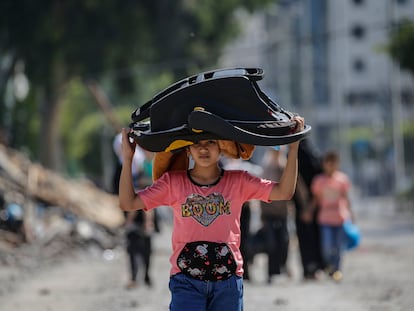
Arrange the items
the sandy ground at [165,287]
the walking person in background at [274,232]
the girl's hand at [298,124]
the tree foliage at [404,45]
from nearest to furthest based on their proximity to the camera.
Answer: the girl's hand at [298,124] → the sandy ground at [165,287] → the walking person in background at [274,232] → the tree foliage at [404,45]

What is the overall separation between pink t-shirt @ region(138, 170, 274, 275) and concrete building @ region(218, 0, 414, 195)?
359 cm

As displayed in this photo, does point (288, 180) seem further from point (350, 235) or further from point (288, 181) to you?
point (350, 235)

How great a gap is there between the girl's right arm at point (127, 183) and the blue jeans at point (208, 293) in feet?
1.55

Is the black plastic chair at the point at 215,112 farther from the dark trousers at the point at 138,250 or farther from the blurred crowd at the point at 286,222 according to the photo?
the dark trousers at the point at 138,250

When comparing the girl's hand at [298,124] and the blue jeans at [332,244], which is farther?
the blue jeans at [332,244]

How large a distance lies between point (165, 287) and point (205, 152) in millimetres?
6308

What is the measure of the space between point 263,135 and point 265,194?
20.1 inches

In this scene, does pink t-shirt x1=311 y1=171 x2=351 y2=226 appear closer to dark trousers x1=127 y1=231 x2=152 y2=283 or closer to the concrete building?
the concrete building

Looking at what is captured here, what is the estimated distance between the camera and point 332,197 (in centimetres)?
1348

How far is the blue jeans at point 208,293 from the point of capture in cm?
622

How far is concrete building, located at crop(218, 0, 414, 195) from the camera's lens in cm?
3638

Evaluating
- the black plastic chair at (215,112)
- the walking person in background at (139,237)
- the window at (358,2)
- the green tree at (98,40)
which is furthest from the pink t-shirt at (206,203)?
the green tree at (98,40)

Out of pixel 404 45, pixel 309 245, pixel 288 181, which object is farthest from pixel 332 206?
pixel 404 45

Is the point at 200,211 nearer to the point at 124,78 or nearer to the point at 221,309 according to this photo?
the point at 221,309
